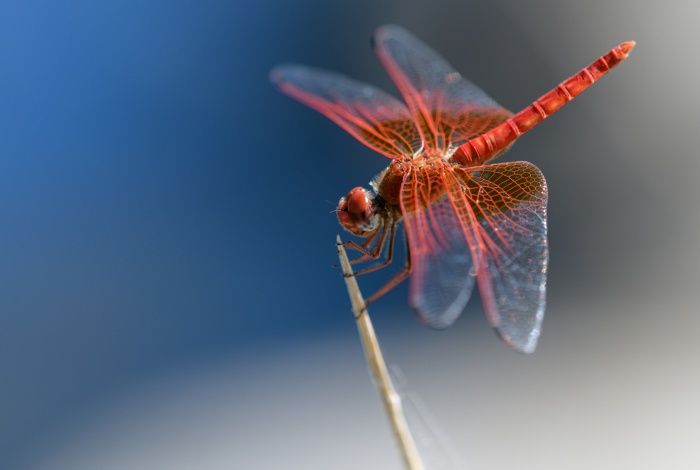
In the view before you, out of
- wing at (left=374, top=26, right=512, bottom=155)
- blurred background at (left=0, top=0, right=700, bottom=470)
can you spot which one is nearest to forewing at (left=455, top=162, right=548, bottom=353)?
wing at (left=374, top=26, right=512, bottom=155)

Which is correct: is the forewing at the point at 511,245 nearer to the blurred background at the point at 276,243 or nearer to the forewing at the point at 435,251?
the forewing at the point at 435,251

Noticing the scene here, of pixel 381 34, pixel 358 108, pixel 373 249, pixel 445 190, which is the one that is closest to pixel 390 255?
pixel 373 249

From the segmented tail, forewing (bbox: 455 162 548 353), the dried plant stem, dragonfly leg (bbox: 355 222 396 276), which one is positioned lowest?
the dried plant stem

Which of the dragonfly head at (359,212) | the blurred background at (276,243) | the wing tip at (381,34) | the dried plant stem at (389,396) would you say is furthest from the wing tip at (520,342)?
the blurred background at (276,243)

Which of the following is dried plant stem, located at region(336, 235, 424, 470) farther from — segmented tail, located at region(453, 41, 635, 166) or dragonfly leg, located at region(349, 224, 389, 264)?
segmented tail, located at region(453, 41, 635, 166)

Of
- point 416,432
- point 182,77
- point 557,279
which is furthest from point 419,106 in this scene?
point 182,77

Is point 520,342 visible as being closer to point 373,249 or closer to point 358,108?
point 373,249

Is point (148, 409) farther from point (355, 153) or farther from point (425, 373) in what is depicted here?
point (355, 153)

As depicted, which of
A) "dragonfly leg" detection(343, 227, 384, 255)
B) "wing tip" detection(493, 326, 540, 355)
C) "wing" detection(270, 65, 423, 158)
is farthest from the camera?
"wing" detection(270, 65, 423, 158)
